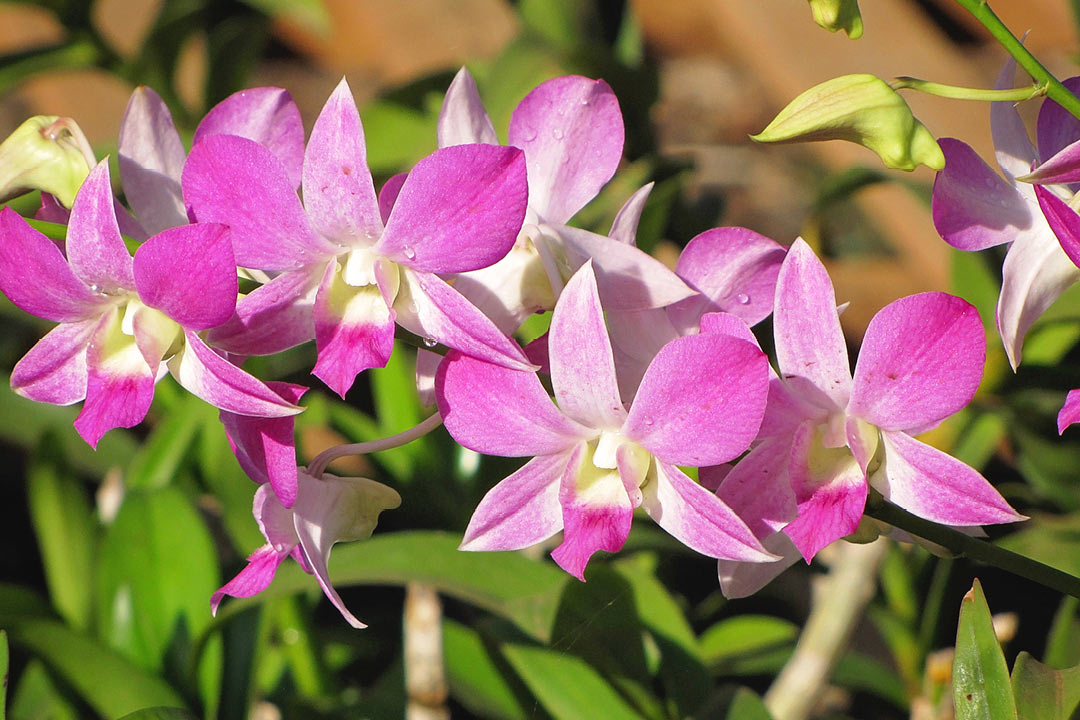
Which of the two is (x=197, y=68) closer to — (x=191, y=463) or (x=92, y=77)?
(x=92, y=77)

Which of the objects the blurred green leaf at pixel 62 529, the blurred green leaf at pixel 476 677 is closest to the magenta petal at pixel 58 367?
the blurred green leaf at pixel 476 677

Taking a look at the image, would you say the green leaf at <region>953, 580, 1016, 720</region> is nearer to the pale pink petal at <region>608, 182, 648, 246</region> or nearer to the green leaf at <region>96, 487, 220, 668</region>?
the pale pink petal at <region>608, 182, 648, 246</region>

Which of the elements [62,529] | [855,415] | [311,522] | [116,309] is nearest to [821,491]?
[855,415]

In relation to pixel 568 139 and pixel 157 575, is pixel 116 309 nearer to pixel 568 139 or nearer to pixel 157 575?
pixel 568 139

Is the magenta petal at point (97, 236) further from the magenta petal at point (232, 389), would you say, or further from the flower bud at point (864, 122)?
the flower bud at point (864, 122)

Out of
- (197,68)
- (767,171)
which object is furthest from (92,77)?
(767,171)

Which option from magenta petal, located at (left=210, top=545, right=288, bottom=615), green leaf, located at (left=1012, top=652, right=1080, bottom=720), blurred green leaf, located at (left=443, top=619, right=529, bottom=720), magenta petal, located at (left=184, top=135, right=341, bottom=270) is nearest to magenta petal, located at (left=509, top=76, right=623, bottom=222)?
magenta petal, located at (left=184, top=135, right=341, bottom=270)
